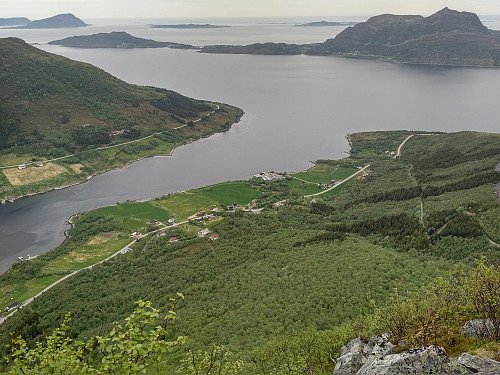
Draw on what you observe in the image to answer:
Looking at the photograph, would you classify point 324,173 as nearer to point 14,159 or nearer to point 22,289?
point 22,289

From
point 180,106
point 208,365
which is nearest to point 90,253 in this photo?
point 208,365

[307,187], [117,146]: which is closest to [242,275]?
[307,187]

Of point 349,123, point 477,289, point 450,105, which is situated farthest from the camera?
point 450,105

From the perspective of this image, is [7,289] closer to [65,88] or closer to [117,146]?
[117,146]

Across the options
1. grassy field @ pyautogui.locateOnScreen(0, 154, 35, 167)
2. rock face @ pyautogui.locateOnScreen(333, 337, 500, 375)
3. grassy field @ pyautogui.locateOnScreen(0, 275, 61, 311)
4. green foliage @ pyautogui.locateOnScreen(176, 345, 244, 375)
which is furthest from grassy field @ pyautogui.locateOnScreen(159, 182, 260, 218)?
rock face @ pyautogui.locateOnScreen(333, 337, 500, 375)

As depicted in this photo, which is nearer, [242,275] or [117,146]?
[242,275]

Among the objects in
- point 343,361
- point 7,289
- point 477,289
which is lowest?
point 7,289
